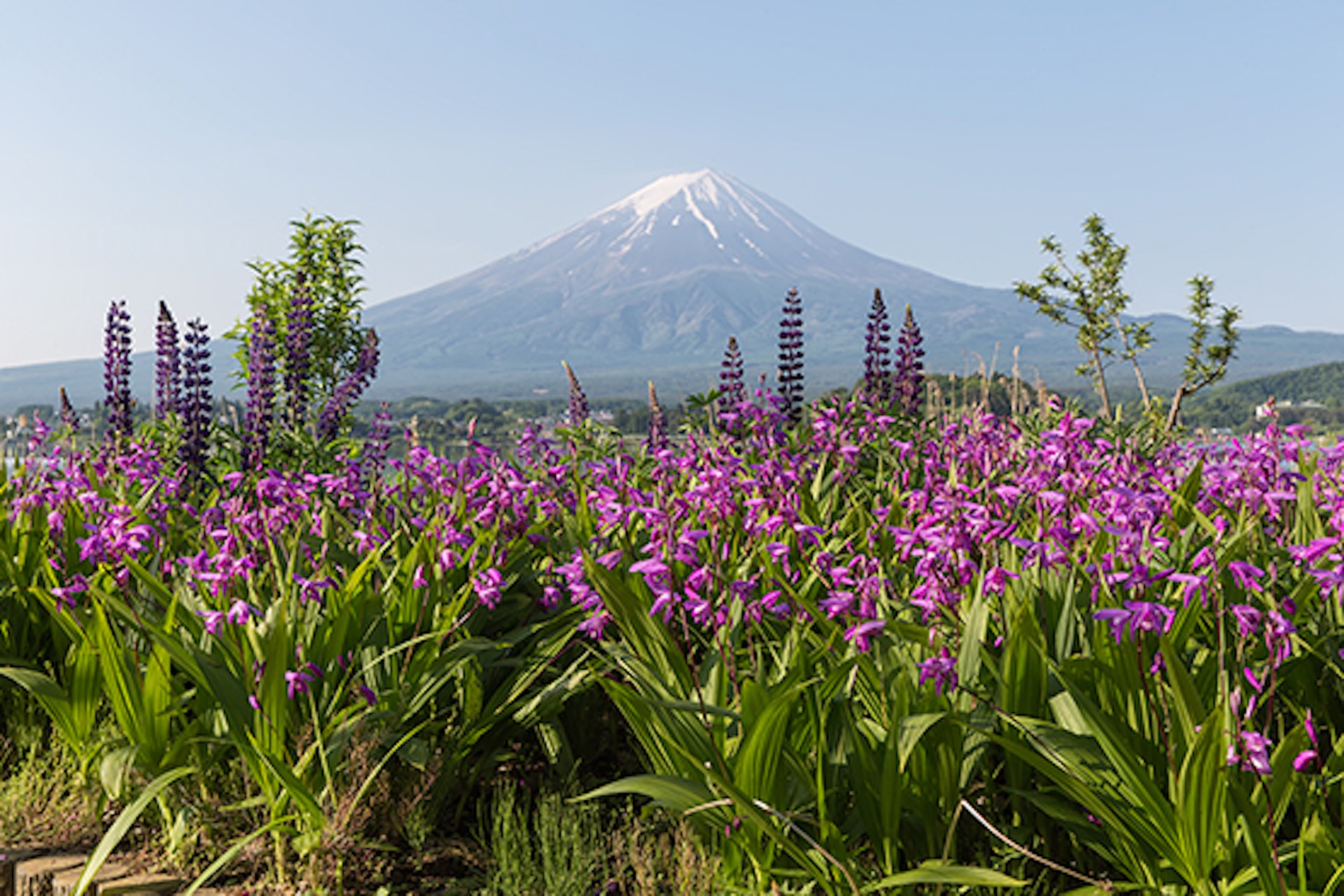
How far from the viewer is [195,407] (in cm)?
834

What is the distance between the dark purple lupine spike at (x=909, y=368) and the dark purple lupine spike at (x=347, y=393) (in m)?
5.04

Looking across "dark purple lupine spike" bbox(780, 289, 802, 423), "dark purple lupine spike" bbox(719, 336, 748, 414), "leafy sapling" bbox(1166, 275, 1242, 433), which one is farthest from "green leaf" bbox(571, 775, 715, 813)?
"leafy sapling" bbox(1166, 275, 1242, 433)

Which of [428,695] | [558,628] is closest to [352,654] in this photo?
[428,695]

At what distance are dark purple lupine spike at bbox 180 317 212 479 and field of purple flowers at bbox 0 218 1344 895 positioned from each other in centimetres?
264

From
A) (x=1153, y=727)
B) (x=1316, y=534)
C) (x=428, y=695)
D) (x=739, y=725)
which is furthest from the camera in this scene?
(x=1316, y=534)

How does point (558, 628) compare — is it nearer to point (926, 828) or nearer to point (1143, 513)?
point (926, 828)

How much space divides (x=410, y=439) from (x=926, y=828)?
344 centimetres

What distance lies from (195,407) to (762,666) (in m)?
6.90

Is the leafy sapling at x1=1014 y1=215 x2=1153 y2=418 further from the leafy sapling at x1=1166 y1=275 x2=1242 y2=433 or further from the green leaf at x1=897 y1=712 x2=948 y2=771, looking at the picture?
the green leaf at x1=897 y1=712 x2=948 y2=771

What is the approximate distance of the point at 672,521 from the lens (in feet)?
10.9

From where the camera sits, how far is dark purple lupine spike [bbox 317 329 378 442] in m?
9.30

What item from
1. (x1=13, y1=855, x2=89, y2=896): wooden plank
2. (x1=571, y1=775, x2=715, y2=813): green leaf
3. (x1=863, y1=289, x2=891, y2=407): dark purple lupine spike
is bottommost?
(x1=13, y1=855, x2=89, y2=896): wooden plank

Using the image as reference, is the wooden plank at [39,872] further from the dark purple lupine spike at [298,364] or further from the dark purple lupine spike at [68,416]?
the dark purple lupine spike at [68,416]

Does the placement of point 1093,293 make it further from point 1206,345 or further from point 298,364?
point 298,364
